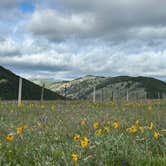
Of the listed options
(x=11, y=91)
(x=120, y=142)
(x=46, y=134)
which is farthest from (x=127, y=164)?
(x=11, y=91)

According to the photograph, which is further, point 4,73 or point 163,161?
point 4,73

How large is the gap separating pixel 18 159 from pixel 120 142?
1.92m

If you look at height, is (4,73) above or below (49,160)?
above

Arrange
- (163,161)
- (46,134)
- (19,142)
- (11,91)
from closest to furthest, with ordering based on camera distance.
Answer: (163,161)
(19,142)
(46,134)
(11,91)

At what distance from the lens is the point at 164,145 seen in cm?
646

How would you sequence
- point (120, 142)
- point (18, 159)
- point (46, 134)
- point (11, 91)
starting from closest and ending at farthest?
point (18, 159) < point (120, 142) < point (46, 134) < point (11, 91)

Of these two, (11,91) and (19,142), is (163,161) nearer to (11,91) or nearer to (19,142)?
(19,142)

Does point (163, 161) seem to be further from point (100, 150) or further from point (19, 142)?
point (19, 142)

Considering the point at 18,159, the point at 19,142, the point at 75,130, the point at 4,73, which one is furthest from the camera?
the point at 4,73

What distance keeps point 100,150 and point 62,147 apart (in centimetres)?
104

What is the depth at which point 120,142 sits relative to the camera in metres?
6.24

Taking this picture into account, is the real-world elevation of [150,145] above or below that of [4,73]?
below

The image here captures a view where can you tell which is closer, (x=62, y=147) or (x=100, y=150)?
(x=100, y=150)

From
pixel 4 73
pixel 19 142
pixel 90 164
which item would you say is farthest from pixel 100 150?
pixel 4 73
